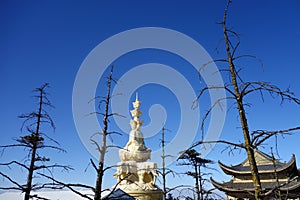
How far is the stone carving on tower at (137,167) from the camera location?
1468cm

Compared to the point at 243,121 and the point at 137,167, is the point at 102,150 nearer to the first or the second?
the point at 243,121

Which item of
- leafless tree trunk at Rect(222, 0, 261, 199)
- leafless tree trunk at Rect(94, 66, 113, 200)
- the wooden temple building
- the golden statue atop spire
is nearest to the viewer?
leafless tree trunk at Rect(222, 0, 261, 199)

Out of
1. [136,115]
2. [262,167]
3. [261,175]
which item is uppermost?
[136,115]

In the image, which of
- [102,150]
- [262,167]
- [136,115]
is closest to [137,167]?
[136,115]

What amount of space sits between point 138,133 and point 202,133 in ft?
45.2

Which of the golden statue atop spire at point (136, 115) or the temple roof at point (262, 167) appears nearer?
the golden statue atop spire at point (136, 115)

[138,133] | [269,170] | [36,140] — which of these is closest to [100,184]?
[36,140]

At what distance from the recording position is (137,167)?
1509 centimetres

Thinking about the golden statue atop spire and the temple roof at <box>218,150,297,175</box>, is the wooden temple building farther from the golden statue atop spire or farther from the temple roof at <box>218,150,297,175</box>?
the golden statue atop spire

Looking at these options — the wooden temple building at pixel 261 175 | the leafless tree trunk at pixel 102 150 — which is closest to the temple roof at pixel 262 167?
the wooden temple building at pixel 261 175

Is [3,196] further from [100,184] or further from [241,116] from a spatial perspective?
[241,116]

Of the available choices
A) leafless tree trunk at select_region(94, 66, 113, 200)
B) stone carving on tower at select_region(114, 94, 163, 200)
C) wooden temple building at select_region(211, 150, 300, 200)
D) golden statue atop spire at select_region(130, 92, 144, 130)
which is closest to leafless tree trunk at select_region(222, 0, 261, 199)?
leafless tree trunk at select_region(94, 66, 113, 200)

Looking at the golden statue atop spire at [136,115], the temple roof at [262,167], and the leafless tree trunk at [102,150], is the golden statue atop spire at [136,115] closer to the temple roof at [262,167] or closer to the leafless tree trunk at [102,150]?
the leafless tree trunk at [102,150]

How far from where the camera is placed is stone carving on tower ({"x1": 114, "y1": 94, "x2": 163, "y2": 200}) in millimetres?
14680
